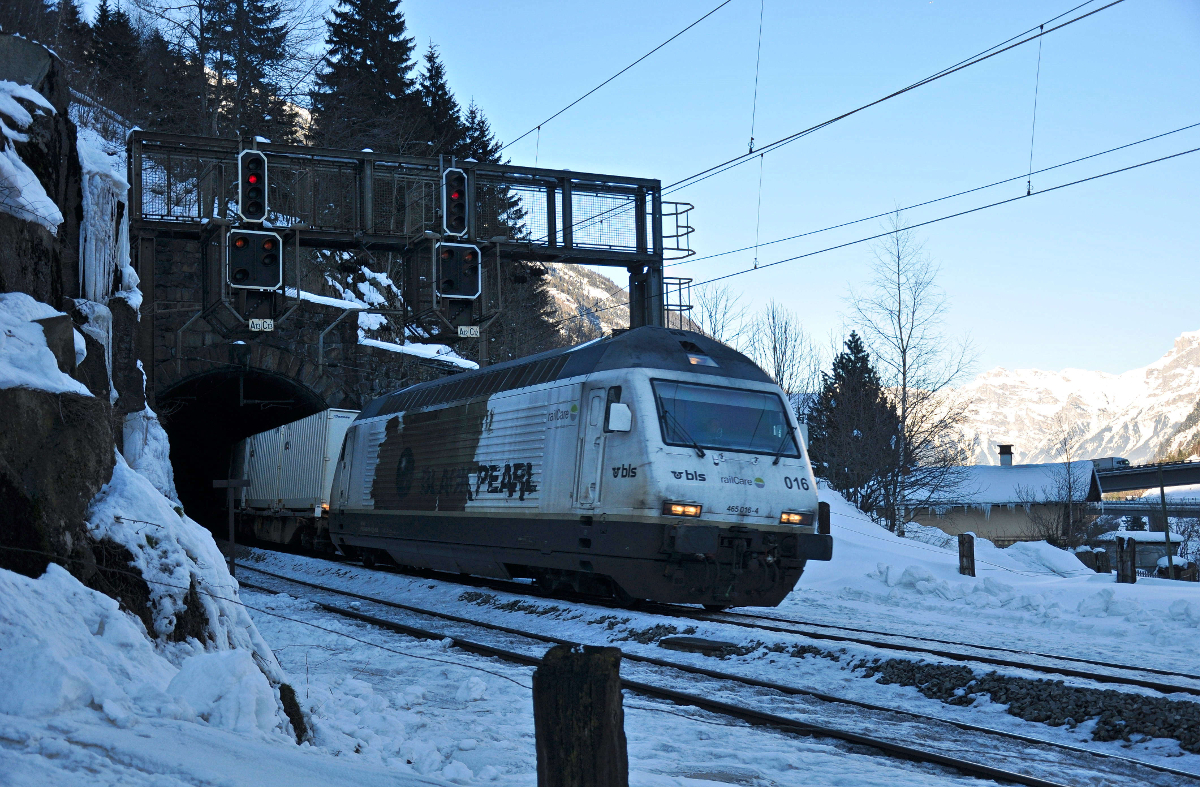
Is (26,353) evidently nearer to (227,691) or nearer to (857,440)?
(227,691)

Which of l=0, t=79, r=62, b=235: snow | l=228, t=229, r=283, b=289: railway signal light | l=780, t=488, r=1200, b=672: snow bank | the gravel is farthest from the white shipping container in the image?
the gravel

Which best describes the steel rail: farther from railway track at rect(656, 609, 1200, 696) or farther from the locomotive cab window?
the locomotive cab window

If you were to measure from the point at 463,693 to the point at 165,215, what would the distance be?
17738mm

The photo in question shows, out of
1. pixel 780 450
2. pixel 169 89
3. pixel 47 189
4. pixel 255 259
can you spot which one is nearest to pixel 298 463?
pixel 255 259

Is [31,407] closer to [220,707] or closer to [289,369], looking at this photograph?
[220,707]

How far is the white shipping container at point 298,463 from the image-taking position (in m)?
23.5

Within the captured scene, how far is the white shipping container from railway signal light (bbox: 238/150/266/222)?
6.68m

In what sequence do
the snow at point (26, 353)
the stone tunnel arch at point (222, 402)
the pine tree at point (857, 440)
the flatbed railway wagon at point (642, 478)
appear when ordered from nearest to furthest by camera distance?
the snow at point (26, 353) < the flatbed railway wagon at point (642, 478) < the stone tunnel arch at point (222, 402) < the pine tree at point (857, 440)

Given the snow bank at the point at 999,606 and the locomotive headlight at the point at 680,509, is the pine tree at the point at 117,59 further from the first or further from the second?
the locomotive headlight at the point at 680,509

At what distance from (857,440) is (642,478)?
2788cm

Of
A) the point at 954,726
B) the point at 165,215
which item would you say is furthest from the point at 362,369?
the point at 954,726

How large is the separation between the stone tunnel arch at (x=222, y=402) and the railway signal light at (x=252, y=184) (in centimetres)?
860

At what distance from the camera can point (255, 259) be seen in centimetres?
1861

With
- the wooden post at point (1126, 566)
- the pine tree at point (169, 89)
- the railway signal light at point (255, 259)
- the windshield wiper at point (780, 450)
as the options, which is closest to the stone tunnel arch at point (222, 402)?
the railway signal light at point (255, 259)
